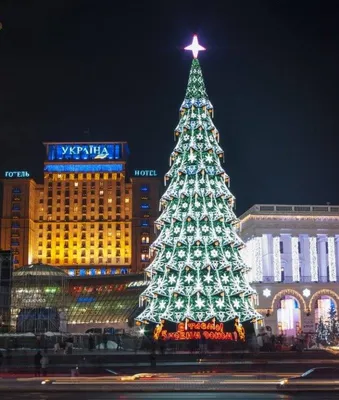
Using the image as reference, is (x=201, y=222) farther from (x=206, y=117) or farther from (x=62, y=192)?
(x=62, y=192)

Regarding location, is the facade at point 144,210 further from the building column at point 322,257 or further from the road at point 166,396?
the road at point 166,396

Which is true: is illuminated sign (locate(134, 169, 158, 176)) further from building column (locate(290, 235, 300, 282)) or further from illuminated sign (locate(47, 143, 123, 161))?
building column (locate(290, 235, 300, 282))

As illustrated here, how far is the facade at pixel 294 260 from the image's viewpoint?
8900 cm

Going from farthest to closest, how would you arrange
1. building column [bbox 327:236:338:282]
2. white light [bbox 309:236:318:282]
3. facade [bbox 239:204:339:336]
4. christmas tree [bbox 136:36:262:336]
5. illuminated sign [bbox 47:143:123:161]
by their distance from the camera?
illuminated sign [bbox 47:143:123:161], building column [bbox 327:236:338:282], white light [bbox 309:236:318:282], facade [bbox 239:204:339:336], christmas tree [bbox 136:36:262:336]

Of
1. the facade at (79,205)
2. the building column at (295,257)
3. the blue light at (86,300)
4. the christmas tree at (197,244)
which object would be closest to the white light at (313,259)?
the building column at (295,257)

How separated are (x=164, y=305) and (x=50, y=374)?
62.6ft

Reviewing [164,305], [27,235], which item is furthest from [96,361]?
[27,235]

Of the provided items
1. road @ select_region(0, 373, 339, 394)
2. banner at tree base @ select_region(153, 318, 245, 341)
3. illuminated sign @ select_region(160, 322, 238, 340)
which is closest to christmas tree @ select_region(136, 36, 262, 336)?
banner at tree base @ select_region(153, 318, 245, 341)

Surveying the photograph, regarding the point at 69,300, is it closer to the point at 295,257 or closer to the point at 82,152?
the point at 295,257

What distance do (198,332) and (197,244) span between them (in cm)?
683

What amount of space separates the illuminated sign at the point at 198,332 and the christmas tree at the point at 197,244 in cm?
69

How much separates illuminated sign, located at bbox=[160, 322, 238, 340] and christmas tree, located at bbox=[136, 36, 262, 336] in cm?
69

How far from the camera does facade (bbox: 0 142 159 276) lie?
16575 cm

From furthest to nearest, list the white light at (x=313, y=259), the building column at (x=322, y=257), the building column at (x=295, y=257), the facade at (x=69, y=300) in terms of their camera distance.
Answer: the building column at (x=322, y=257) → the building column at (x=295, y=257) → the white light at (x=313, y=259) → the facade at (x=69, y=300)
